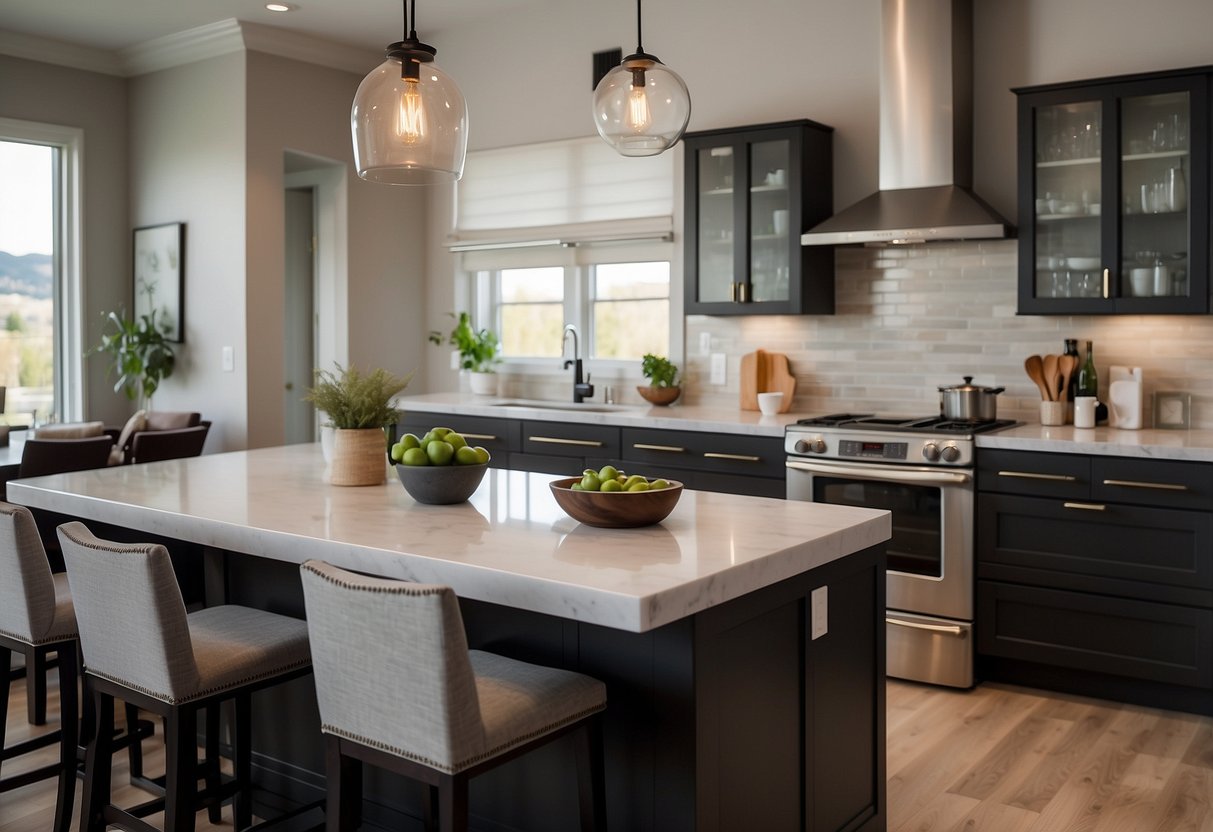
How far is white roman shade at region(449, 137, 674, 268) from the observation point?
5637 millimetres

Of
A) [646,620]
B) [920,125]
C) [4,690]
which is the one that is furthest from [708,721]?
[920,125]

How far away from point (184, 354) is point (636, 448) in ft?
10.1

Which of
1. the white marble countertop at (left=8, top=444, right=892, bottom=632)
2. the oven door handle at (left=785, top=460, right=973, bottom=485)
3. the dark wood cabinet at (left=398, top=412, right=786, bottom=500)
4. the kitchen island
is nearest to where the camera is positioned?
the white marble countertop at (left=8, top=444, right=892, bottom=632)

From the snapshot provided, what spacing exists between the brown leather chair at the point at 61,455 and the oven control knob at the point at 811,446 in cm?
296

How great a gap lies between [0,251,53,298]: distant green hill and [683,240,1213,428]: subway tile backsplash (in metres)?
4.02

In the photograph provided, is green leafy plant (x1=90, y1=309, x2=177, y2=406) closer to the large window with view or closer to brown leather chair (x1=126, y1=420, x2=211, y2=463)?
the large window with view

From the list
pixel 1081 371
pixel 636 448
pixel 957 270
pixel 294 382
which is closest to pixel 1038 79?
pixel 957 270

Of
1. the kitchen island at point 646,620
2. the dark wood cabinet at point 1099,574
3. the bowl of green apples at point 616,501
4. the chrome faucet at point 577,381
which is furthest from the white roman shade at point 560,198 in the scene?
the bowl of green apples at point 616,501

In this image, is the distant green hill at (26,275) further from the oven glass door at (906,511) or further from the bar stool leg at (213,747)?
the oven glass door at (906,511)

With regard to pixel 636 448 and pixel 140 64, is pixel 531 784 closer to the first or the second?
pixel 636 448

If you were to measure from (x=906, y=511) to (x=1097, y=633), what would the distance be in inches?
31.0

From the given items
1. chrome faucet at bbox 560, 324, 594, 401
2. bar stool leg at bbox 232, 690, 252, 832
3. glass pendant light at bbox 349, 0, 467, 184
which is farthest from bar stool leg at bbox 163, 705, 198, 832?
chrome faucet at bbox 560, 324, 594, 401

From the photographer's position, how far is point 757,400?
5.15 meters

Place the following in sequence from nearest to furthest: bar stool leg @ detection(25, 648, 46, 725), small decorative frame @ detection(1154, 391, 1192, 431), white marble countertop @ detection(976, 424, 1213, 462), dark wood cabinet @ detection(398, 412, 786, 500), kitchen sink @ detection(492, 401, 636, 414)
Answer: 1. bar stool leg @ detection(25, 648, 46, 725)
2. white marble countertop @ detection(976, 424, 1213, 462)
3. small decorative frame @ detection(1154, 391, 1192, 431)
4. dark wood cabinet @ detection(398, 412, 786, 500)
5. kitchen sink @ detection(492, 401, 636, 414)
